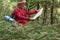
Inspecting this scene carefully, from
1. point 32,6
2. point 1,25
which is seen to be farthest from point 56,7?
point 1,25

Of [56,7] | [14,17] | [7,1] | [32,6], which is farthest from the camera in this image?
[32,6]

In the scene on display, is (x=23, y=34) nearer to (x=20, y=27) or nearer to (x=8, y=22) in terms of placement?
(x=20, y=27)

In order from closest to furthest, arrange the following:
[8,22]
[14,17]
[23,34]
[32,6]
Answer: [23,34] < [8,22] < [14,17] < [32,6]

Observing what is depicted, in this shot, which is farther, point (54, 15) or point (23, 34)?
point (54, 15)

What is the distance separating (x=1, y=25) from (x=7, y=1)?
2249 mm

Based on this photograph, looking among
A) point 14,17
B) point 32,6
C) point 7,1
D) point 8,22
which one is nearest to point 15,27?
point 8,22

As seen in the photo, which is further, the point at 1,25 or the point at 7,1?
the point at 7,1

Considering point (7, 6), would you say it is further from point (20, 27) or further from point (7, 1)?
point (20, 27)

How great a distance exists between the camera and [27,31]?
3.79 m

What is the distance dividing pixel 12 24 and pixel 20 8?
87 centimetres

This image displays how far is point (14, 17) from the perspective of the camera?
4.54m

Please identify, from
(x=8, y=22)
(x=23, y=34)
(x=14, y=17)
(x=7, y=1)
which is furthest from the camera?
(x=7, y=1)

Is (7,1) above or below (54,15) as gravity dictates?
above

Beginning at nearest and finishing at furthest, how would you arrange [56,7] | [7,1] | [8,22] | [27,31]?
[27,31]
[8,22]
[7,1]
[56,7]
